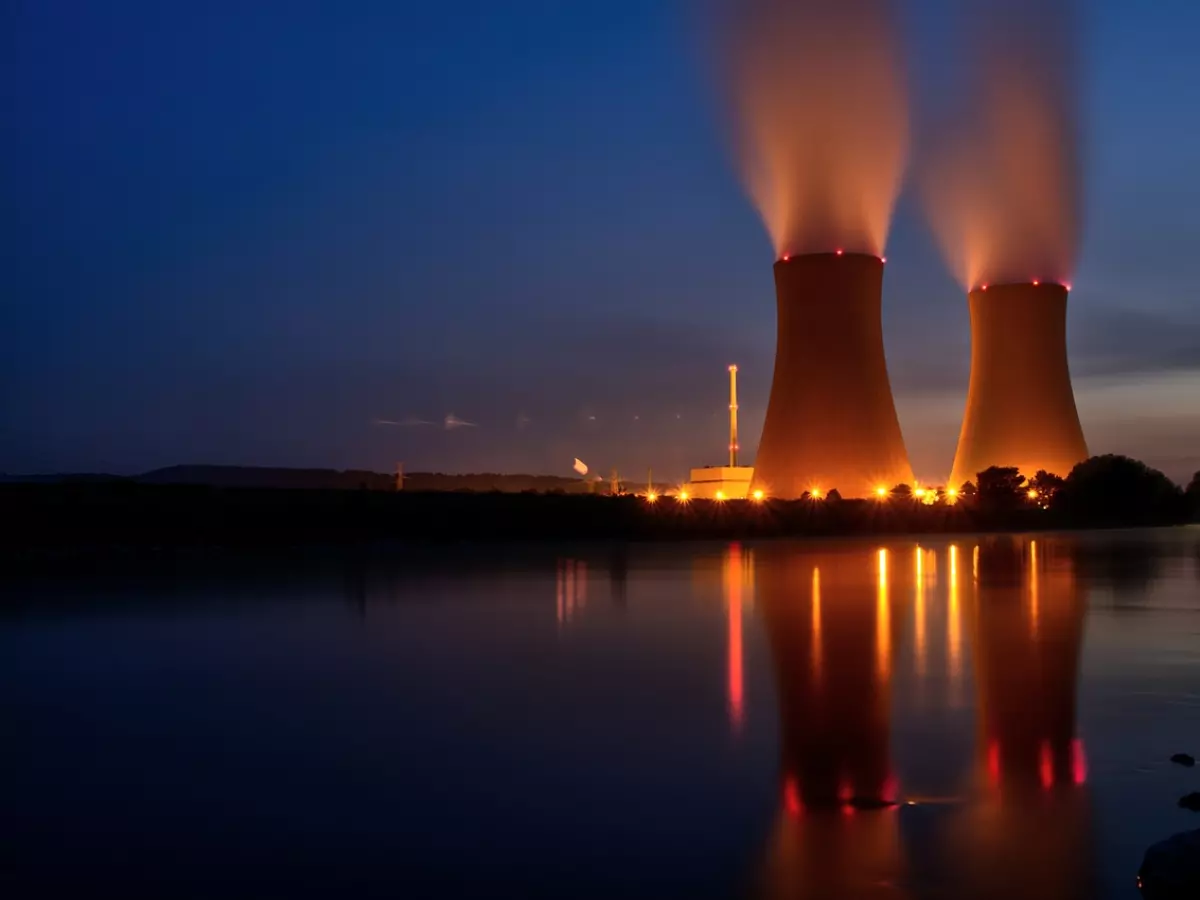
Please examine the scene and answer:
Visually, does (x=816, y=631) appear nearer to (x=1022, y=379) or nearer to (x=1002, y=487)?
(x=1022, y=379)

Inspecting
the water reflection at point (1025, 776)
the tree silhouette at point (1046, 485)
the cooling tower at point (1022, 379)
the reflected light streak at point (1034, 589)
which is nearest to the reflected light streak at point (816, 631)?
the water reflection at point (1025, 776)

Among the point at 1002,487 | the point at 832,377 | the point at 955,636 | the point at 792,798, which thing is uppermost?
the point at 832,377

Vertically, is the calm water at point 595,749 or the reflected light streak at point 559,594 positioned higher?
the reflected light streak at point 559,594

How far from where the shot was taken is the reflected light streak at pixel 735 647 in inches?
228

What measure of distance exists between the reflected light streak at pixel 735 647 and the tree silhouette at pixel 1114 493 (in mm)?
25621

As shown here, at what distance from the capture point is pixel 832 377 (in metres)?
29.5

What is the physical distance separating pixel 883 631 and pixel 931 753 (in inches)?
171

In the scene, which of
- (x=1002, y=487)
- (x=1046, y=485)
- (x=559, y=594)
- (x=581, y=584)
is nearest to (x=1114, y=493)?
(x=1046, y=485)

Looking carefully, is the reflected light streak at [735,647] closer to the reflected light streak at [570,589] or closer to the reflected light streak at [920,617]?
the reflected light streak at [920,617]

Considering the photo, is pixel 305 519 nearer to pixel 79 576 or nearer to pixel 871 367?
pixel 79 576

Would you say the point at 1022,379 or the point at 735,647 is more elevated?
the point at 1022,379

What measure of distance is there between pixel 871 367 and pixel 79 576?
2033cm

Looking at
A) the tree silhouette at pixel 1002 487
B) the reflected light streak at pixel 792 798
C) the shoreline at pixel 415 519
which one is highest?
the tree silhouette at pixel 1002 487

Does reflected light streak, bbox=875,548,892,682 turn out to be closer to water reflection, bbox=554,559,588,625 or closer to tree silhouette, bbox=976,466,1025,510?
water reflection, bbox=554,559,588,625
